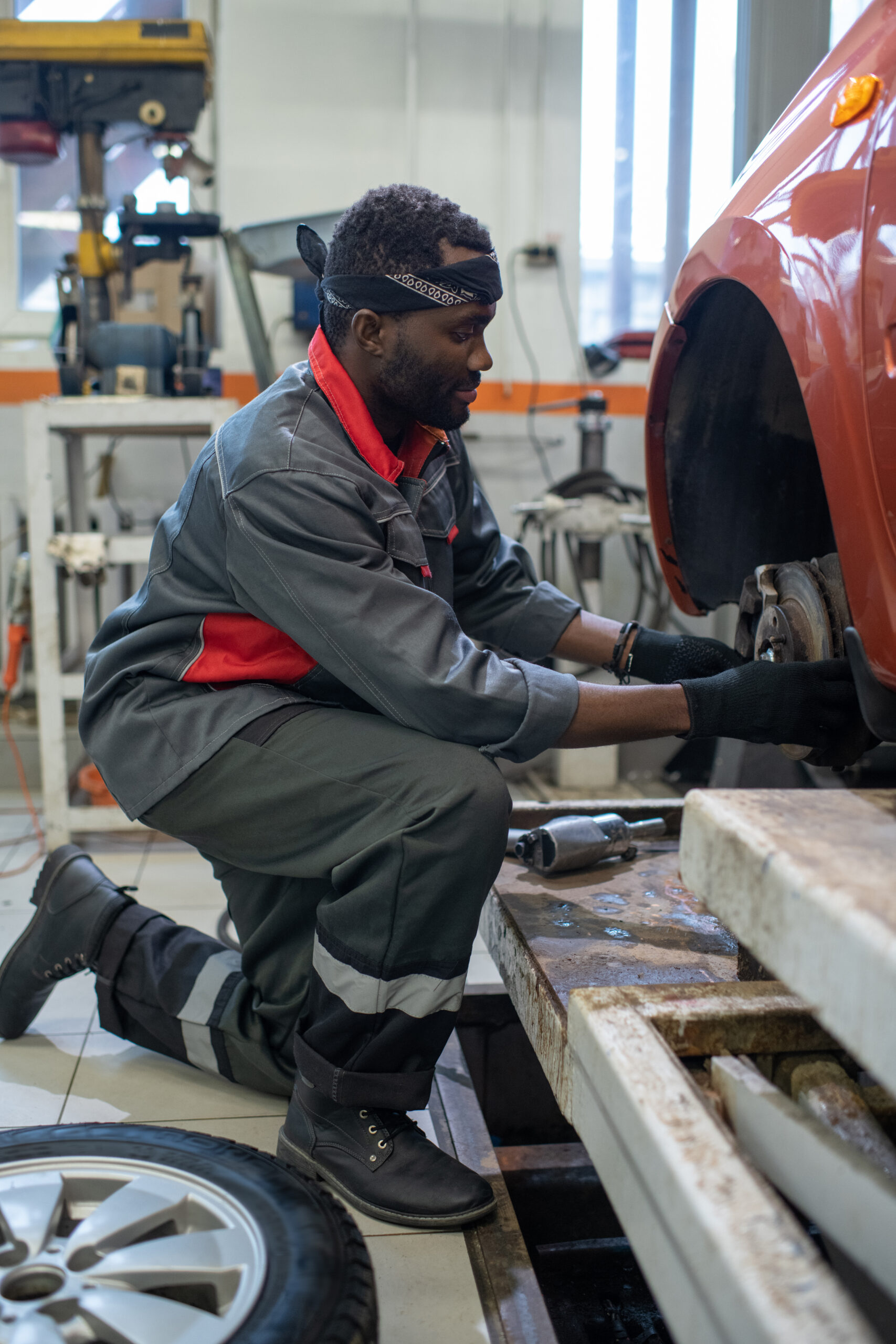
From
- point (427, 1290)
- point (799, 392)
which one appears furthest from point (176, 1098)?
point (799, 392)

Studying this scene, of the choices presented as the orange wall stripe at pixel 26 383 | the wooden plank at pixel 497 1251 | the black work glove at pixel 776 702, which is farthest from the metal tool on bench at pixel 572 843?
the orange wall stripe at pixel 26 383

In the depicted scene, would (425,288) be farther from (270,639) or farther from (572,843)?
(572,843)

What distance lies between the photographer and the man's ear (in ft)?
Result: 4.76

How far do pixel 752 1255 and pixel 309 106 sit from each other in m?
4.02

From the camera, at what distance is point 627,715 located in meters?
1.30

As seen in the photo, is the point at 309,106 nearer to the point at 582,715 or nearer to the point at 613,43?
the point at 613,43

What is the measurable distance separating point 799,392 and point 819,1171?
1.22 meters

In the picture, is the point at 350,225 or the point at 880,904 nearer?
the point at 880,904

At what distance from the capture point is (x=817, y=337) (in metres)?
1.12

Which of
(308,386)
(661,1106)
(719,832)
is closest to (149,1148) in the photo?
(661,1106)

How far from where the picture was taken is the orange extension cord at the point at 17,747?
2844 millimetres

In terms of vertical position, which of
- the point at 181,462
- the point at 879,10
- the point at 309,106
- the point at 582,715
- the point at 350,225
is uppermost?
the point at 309,106

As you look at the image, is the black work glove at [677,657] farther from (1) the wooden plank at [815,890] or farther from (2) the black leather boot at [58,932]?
(2) the black leather boot at [58,932]

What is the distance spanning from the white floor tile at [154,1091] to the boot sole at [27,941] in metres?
0.11
